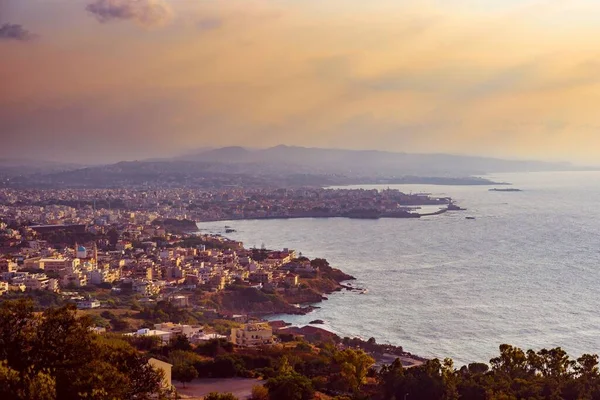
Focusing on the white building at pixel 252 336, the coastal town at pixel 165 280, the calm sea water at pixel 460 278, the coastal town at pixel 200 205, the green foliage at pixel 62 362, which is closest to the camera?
the green foliage at pixel 62 362

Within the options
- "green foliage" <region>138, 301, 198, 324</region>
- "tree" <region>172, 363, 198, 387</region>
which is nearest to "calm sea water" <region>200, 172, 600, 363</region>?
"green foliage" <region>138, 301, 198, 324</region>

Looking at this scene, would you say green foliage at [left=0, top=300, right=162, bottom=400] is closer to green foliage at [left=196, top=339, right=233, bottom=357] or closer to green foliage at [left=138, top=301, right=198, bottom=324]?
green foliage at [left=196, top=339, right=233, bottom=357]

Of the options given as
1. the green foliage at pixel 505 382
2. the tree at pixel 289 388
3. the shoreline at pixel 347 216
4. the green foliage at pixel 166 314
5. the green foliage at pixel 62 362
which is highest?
the green foliage at pixel 62 362

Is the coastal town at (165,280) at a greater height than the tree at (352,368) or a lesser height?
lesser

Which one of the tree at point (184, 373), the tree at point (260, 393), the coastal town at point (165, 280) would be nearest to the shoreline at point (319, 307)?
the coastal town at point (165, 280)

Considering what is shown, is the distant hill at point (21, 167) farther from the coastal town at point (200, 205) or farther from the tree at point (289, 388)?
the tree at point (289, 388)

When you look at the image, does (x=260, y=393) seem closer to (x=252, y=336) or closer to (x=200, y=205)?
(x=252, y=336)

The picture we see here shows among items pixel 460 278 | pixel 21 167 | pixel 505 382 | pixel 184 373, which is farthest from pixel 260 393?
A: pixel 21 167
